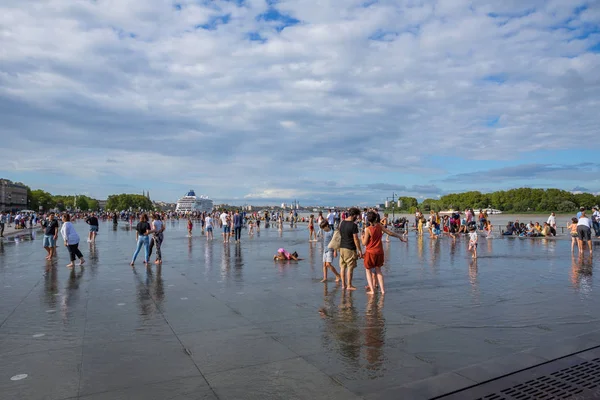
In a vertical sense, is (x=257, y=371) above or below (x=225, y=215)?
below

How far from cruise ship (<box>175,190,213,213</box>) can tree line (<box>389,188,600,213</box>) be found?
69842 mm

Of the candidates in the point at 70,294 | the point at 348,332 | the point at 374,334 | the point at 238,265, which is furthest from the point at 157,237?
the point at 374,334

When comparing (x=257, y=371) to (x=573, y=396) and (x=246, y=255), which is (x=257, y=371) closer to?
(x=573, y=396)

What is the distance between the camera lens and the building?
5856 inches

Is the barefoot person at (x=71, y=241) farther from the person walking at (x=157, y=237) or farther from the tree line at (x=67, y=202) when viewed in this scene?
the tree line at (x=67, y=202)

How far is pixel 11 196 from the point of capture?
520ft

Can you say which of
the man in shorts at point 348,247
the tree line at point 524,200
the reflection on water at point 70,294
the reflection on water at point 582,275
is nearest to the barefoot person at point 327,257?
the man in shorts at point 348,247

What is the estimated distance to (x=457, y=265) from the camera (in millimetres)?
12625

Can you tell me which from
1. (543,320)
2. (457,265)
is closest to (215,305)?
(543,320)

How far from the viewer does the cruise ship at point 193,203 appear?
6372 inches

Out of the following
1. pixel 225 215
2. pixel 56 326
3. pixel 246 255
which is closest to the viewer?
pixel 56 326

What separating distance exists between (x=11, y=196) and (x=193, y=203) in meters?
63.5

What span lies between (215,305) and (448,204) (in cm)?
18100

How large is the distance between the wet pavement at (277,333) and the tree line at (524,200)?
12779cm
